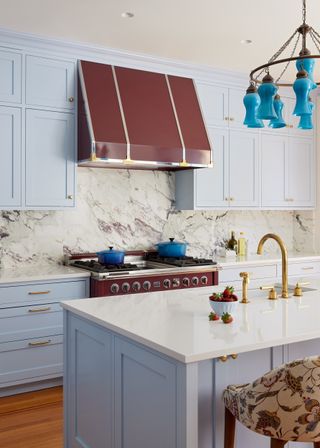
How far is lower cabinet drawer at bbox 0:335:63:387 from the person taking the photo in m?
3.96

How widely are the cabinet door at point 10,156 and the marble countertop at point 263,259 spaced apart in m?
1.98

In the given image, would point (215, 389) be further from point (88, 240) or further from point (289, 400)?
→ point (88, 240)

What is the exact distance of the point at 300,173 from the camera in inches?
236

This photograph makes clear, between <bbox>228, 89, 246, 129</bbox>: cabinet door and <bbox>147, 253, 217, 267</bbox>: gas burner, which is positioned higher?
<bbox>228, 89, 246, 129</bbox>: cabinet door

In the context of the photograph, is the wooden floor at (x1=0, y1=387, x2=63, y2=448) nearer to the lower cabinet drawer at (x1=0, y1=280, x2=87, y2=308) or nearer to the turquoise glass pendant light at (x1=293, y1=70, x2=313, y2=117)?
the lower cabinet drawer at (x1=0, y1=280, x2=87, y2=308)

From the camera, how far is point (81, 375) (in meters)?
2.68

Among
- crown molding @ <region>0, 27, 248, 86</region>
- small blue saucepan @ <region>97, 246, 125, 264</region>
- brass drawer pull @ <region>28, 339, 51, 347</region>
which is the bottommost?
brass drawer pull @ <region>28, 339, 51, 347</region>

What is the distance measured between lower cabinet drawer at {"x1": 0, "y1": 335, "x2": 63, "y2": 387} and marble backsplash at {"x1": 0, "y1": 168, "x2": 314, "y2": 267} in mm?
810

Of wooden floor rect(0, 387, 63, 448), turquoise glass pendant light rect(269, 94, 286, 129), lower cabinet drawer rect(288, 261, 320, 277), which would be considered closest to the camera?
turquoise glass pendant light rect(269, 94, 286, 129)

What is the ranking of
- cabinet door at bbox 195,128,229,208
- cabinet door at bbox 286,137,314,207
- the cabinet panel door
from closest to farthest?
1. cabinet door at bbox 195,128,229,208
2. the cabinet panel door
3. cabinet door at bbox 286,137,314,207

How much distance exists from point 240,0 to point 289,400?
2.70 m

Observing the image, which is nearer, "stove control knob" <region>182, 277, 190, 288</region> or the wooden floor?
the wooden floor

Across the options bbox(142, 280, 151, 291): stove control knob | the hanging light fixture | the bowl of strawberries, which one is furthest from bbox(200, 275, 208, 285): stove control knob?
the bowl of strawberries

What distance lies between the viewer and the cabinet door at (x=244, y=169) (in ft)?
17.7
